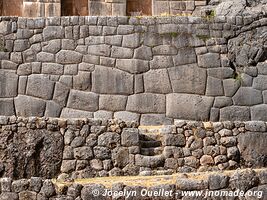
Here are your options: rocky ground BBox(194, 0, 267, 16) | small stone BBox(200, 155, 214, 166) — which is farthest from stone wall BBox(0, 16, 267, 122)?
small stone BBox(200, 155, 214, 166)

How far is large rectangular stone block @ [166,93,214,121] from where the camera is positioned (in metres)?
11.9

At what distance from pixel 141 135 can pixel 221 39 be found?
133 inches

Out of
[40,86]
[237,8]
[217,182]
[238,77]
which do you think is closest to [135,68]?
[40,86]

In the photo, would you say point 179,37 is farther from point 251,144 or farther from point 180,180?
point 180,180

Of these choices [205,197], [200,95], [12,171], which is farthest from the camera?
[200,95]

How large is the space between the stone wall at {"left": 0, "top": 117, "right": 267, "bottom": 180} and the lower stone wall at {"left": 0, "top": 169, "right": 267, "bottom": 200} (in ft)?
4.98

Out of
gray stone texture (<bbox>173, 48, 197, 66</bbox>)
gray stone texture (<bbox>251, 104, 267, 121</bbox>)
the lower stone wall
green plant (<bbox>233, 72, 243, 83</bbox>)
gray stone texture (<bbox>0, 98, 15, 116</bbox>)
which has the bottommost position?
the lower stone wall

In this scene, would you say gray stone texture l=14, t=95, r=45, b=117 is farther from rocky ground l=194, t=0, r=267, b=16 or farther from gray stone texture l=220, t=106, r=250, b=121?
rocky ground l=194, t=0, r=267, b=16

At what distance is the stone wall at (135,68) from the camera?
1198 cm

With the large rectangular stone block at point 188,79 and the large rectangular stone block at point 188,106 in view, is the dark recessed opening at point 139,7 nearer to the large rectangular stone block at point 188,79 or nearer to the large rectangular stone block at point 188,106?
the large rectangular stone block at point 188,79

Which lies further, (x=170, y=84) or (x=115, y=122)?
(x=170, y=84)

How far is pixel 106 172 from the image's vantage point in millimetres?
9375

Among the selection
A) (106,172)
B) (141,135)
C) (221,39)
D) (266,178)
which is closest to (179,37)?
(221,39)

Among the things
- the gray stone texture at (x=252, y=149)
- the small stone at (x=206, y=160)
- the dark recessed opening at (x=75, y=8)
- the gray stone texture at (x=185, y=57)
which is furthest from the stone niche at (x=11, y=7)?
the gray stone texture at (x=252, y=149)
